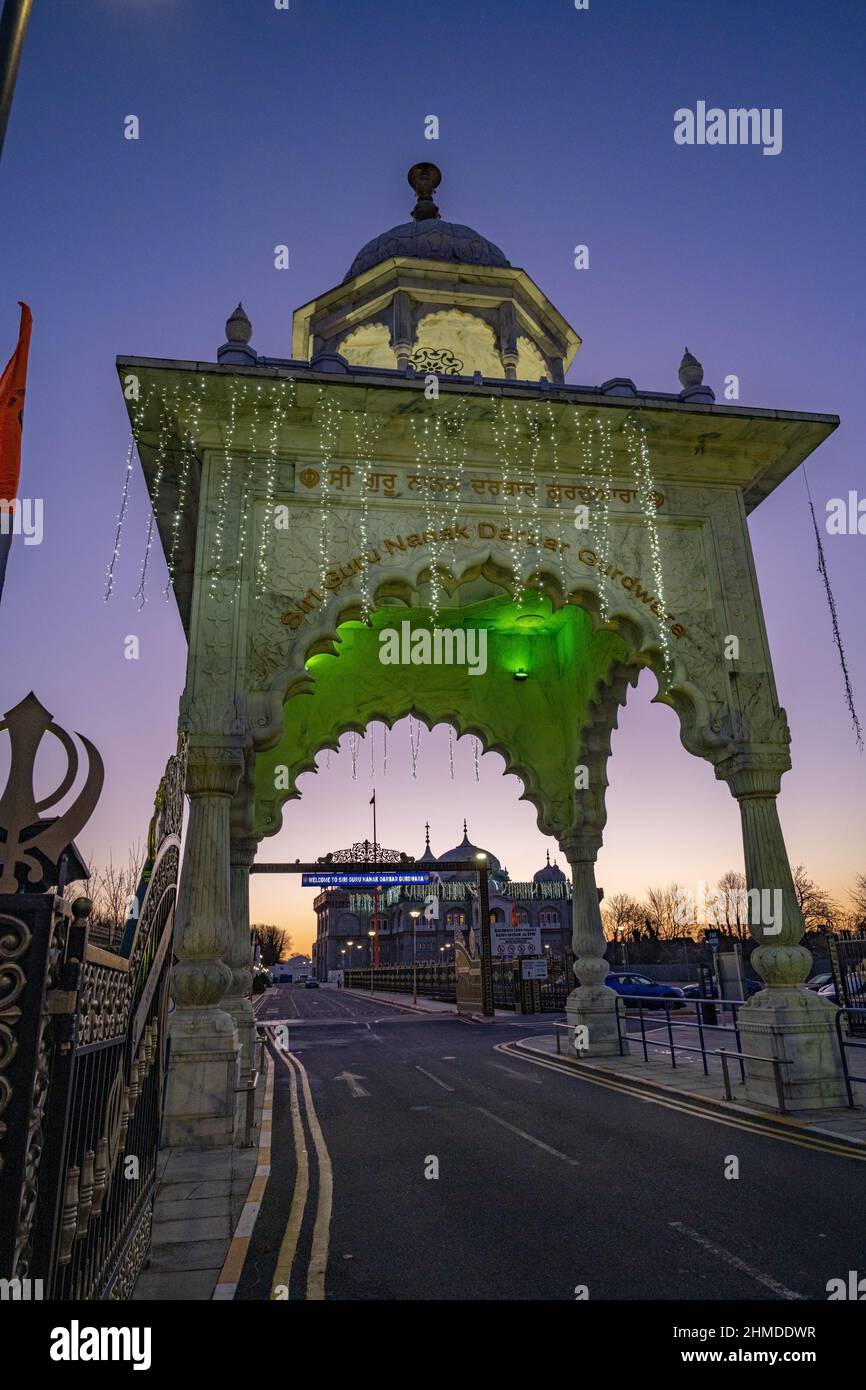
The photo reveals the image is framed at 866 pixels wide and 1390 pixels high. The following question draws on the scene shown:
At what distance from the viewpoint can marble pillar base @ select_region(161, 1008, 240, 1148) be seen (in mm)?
7203

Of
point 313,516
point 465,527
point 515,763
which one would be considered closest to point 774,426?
point 465,527

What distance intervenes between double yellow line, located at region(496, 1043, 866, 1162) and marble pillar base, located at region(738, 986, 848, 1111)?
0.48m

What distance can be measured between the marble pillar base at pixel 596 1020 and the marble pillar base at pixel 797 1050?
16.5 ft

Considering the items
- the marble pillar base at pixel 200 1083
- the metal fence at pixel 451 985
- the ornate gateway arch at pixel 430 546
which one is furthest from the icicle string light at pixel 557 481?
the metal fence at pixel 451 985

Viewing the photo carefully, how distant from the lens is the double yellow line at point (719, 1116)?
739cm

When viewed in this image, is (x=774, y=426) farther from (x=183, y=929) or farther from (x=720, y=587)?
(x=183, y=929)

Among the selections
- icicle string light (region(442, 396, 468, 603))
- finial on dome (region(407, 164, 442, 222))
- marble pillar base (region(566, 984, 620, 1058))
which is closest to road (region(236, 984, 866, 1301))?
marble pillar base (region(566, 984, 620, 1058))

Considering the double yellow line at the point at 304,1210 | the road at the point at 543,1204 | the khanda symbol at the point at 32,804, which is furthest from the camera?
the double yellow line at the point at 304,1210

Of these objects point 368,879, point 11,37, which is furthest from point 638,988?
point 11,37

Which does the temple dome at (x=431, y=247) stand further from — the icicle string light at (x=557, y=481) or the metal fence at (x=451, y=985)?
the metal fence at (x=451, y=985)

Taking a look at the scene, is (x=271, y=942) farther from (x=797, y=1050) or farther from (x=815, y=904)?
(x=797, y=1050)

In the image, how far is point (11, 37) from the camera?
3420 mm

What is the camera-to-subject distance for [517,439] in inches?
414

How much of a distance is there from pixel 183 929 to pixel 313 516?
520 centimetres
